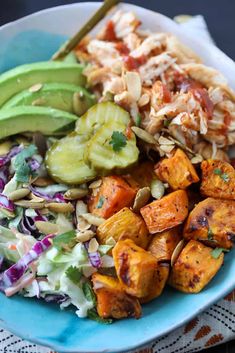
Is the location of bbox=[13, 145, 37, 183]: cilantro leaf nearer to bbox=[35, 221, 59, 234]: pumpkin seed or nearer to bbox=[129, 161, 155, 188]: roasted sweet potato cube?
bbox=[35, 221, 59, 234]: pumpkin seed

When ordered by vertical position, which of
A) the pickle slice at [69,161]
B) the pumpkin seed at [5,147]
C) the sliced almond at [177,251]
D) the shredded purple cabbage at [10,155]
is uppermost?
the pumpkin seed at [5,147]

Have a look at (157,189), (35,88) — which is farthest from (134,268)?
(35,88)

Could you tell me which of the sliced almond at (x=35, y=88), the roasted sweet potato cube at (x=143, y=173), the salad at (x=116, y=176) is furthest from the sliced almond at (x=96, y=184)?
the sliced almond at (x=35, y=88)

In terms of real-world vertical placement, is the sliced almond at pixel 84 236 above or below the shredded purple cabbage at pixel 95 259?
above

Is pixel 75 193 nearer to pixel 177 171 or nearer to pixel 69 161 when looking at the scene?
pixel 69 161

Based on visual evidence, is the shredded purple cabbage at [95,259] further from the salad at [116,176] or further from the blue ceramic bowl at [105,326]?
the blue ceramic bowl at [105,326]

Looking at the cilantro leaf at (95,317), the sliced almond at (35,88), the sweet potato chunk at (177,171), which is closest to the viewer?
the cilantro leaf at (95,317)

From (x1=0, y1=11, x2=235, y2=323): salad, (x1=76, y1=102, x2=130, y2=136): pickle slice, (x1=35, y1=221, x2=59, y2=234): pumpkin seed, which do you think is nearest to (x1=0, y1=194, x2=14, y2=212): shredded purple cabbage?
(x1=0, y1=11, x2=235, y2=323): salad
